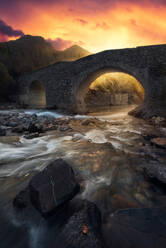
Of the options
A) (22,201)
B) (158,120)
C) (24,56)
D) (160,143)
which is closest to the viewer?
(22,201)

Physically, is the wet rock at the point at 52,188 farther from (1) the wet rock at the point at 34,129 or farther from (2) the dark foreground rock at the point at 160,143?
(1) the wet rock at the point at 34,129

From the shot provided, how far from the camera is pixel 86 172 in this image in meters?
2.78

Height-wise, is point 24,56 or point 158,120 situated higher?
point 24,56

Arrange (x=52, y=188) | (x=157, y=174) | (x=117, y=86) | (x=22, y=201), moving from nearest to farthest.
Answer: (x=52, y=188) → (x=22, y=201) → (x=157, y=174) → (x=117, y=86)

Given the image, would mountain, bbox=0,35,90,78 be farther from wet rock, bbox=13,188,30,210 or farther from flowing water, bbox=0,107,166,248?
wet rock, bbox=13,188,30,210

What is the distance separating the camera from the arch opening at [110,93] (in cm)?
1600

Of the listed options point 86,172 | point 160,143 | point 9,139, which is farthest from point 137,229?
point 9,139

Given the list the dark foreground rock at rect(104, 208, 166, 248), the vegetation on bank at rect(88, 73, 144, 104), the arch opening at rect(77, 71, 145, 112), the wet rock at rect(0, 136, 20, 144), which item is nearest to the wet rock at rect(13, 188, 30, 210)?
the dark foreground rock at rect(104, 208, 166, 248)

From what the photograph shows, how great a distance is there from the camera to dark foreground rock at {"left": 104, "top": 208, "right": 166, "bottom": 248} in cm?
133

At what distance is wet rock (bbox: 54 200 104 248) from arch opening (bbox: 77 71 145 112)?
34.9 ft

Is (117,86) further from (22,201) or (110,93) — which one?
(22,201)

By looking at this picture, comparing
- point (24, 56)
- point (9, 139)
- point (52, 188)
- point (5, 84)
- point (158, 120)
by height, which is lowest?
point (9, 139)

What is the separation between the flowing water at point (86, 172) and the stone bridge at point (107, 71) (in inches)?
205

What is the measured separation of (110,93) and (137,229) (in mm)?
18625
